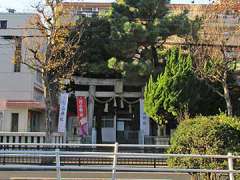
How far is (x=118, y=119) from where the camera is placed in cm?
4291

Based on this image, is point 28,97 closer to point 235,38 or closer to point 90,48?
point 90,48

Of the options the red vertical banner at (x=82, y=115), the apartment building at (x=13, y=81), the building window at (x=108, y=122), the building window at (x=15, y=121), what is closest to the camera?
the red vertical banner at (x=82, y=115)

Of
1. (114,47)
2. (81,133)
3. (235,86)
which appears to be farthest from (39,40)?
(235,86)

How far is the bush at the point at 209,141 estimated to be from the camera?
1144 centimetres

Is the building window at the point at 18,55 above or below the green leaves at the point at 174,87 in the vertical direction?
above

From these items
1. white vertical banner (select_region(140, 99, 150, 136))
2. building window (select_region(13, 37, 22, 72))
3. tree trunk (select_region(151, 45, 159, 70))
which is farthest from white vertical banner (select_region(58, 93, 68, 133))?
tree trunk (select_region(151, 45, 159, 70))

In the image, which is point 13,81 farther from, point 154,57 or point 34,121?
point 154,57

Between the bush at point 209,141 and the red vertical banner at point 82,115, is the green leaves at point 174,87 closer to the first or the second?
the red vertical banner at point 82,115

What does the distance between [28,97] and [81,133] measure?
271 inches

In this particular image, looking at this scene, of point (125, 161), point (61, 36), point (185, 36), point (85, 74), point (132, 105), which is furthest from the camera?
point (132, 105)

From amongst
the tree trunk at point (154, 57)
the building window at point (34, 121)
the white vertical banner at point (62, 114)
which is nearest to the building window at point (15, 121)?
the building window at point (34, 121)

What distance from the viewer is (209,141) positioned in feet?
37.6

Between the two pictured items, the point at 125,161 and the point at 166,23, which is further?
the point at 166,23

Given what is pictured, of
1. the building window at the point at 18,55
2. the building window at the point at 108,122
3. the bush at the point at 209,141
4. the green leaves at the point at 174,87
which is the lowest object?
the bush at the point at 209,141
